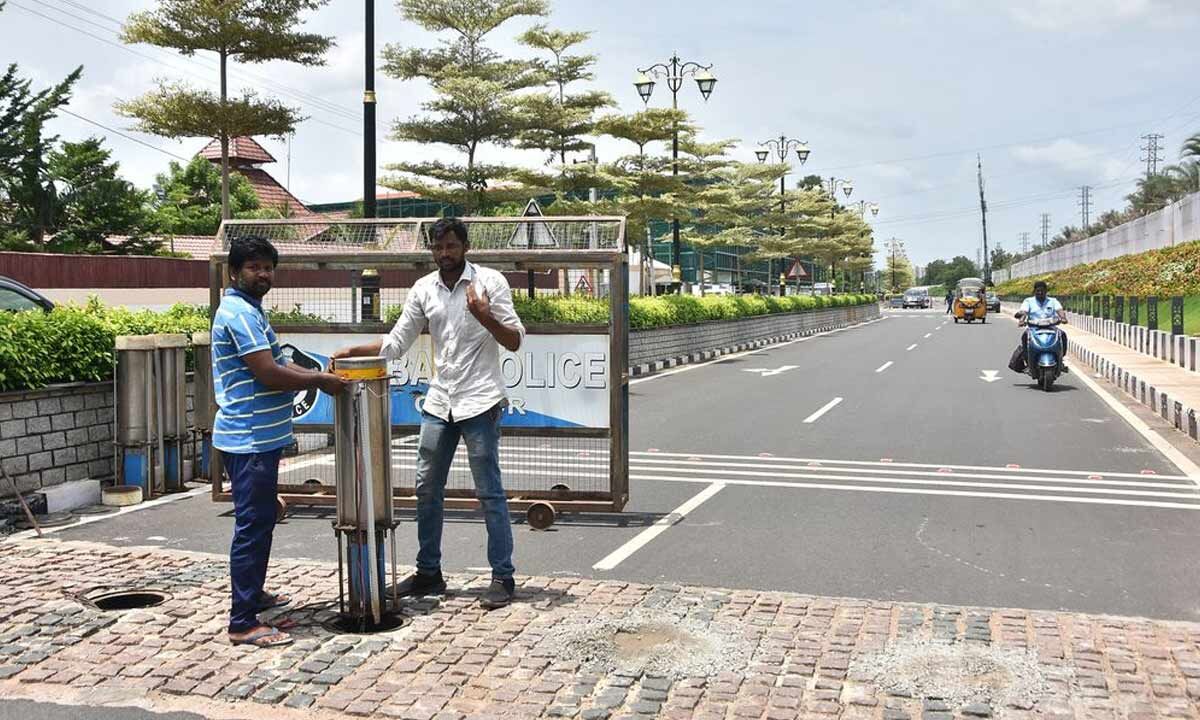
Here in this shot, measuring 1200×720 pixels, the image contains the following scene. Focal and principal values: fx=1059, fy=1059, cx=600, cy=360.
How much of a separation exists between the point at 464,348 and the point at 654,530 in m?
2.51

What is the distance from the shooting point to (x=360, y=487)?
5.11m

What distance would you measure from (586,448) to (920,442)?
4547mm

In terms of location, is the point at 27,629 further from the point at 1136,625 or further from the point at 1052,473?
the point at 1052,473

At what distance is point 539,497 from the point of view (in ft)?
24.9

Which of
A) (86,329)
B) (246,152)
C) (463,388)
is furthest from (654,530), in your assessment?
(246,152)

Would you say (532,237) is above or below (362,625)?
above

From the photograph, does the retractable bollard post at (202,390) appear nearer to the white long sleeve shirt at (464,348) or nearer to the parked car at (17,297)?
the white long sleeve shirt at (464,348)

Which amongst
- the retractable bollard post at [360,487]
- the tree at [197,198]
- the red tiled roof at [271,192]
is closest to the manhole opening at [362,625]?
the retractable bollard post at [360,487]

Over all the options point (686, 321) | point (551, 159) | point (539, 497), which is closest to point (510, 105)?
point (551, 159)

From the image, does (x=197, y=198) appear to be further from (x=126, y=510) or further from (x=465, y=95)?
(x=126, y=510)

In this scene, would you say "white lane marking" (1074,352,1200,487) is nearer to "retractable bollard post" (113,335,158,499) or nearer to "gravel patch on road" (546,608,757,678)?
"gravel patch on road" (546,608,757,678)

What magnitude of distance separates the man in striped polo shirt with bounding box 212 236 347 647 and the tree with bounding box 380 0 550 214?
19092 millimetres

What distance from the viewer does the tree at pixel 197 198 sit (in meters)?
47.3

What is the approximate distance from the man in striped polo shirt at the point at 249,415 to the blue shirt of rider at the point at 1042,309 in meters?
14.5
